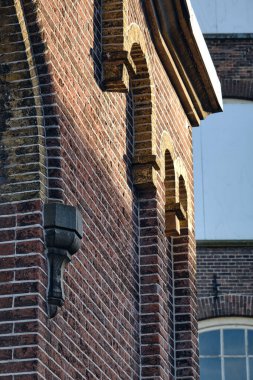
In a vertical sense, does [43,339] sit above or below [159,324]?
below

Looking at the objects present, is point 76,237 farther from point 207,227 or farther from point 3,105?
point 207,227

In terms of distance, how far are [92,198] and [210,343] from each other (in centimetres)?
1501

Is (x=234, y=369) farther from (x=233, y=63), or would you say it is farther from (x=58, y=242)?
(x=58, y=242)

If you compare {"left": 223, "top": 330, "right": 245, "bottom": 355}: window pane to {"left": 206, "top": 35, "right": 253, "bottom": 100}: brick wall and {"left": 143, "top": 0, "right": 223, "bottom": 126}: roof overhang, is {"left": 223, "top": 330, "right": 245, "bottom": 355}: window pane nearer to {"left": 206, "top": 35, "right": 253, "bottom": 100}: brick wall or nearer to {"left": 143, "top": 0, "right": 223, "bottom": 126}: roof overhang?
{"left": 206, "top": 35, "right": 253, "bottom": 100}: brick wall

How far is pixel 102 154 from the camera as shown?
9.84 meters

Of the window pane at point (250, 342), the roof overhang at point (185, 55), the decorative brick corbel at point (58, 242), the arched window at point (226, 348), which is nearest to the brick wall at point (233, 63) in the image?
the arched window at point (226, 348)

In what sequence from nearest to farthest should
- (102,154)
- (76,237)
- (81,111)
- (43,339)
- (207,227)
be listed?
(43,339) < (76,237) < (81,111) < (102,154) < (207,227)

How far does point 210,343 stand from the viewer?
23969 mm

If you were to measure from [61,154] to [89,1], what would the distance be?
211 centimetres

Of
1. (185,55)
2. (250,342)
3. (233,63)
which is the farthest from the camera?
(233,63)

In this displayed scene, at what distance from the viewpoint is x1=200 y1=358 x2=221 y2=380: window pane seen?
2378 cm

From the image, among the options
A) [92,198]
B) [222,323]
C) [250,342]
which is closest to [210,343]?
[222,323]

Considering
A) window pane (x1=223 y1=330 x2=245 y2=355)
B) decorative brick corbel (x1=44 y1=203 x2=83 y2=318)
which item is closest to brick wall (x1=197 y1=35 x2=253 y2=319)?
window pane (x1=223 y1=330 x2=245 y2=355)

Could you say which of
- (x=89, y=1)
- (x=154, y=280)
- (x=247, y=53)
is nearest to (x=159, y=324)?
(x=154, y=280)
